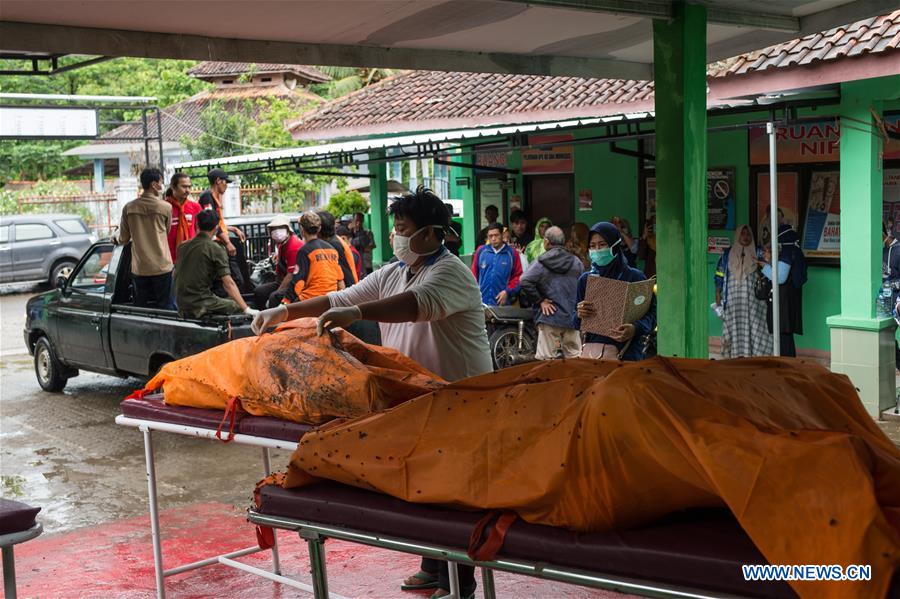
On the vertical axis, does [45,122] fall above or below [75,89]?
below

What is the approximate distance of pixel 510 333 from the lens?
12453 mm

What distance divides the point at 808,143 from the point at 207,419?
9.82 metres

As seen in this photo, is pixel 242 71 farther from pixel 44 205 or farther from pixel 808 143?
pixel 808 143

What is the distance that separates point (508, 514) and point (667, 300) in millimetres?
4633

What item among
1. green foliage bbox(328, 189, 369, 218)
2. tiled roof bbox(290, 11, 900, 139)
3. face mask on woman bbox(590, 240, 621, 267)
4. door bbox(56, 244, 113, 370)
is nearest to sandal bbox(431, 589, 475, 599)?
face mask on woman bbox(590, 240, 621, 267)

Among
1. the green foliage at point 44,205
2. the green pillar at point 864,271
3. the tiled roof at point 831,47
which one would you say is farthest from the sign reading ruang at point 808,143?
the green foliage at point 44,205

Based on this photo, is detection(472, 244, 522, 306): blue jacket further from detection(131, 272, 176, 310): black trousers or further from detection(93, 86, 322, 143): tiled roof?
detection(93, 86, 322, 143): tiled roof

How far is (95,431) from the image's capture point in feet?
35.0

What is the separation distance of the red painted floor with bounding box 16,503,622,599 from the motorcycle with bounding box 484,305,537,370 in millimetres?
5309

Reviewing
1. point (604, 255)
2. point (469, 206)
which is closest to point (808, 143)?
point (604, 255)

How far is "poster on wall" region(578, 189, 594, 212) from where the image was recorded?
16.0 metres

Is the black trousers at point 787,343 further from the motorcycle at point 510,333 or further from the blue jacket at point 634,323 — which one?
the blue jacket at point 634,323

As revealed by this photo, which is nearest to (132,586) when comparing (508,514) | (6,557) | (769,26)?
(6,557)

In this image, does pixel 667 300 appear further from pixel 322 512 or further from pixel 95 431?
pixel 95 431
